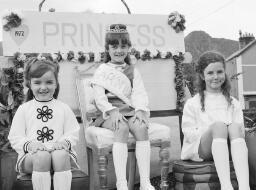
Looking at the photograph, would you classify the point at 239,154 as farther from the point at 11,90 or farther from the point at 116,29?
the point at 11,90

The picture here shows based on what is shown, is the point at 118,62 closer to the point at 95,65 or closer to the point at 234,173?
the point at 95,65

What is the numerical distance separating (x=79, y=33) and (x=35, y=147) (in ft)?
6.14

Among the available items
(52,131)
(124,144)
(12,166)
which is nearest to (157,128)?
(124,144)

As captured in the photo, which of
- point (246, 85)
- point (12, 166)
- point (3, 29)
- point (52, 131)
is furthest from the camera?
point (246, 85)

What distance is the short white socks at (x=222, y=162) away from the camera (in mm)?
3049

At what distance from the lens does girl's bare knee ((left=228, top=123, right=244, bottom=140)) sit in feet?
10.4

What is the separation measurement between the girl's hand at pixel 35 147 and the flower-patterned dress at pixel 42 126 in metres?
0.06

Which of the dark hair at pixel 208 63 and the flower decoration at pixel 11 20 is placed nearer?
the dark hair at pixel 208 63

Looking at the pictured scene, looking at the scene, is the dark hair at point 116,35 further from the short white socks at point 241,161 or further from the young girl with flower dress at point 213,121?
the short white socks at point 241,161

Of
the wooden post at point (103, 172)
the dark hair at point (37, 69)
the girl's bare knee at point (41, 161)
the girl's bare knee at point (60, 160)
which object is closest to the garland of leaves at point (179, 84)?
the wooden post at point (103, 172)

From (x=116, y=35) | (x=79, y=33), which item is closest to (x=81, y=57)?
(x=79, y=33)

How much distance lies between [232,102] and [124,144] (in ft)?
3.25

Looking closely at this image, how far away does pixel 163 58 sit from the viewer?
4.68 m

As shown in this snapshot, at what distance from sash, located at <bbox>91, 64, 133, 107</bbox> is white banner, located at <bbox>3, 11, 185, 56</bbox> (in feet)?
2.67
